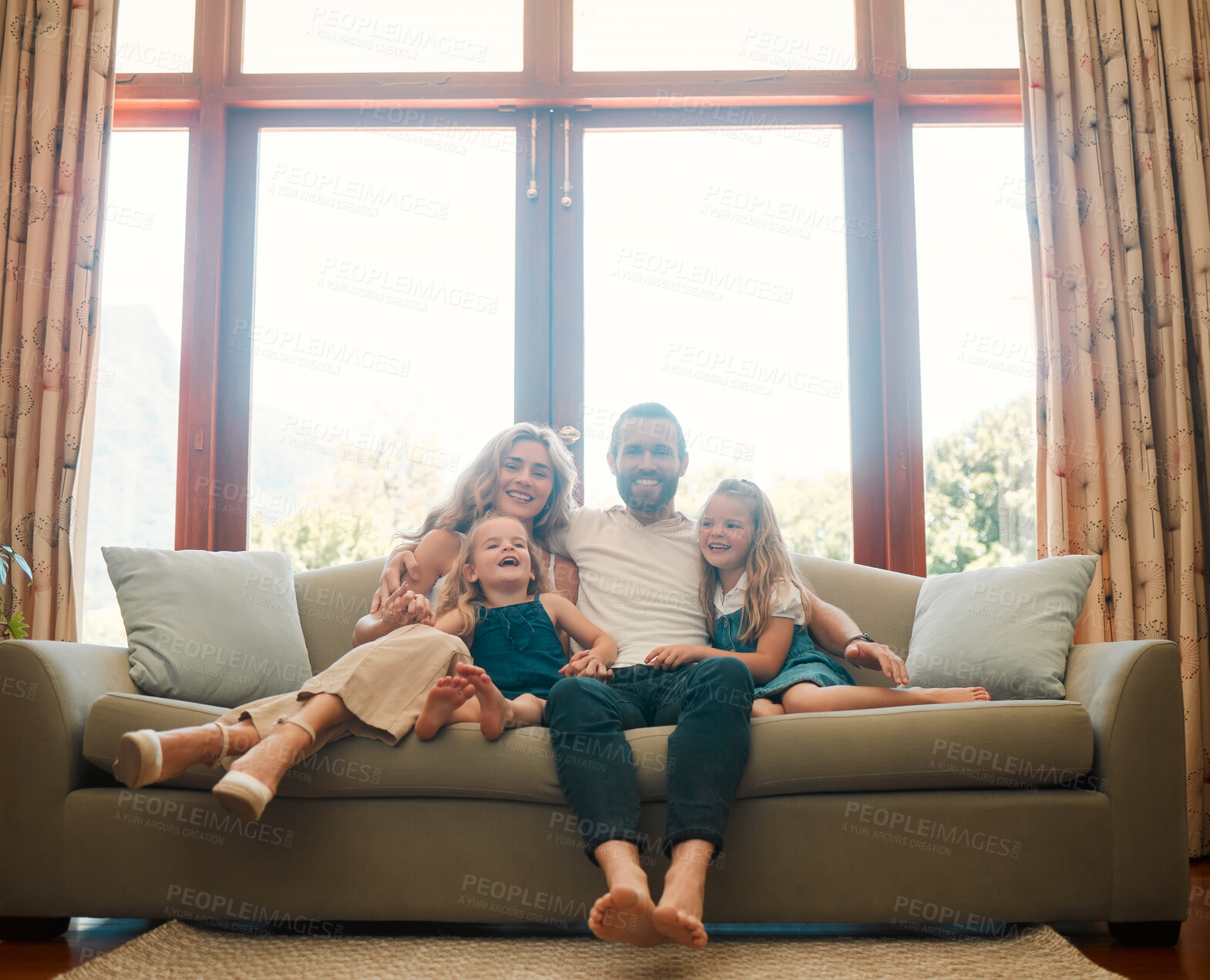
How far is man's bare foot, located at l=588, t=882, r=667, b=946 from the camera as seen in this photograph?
136 centimetres

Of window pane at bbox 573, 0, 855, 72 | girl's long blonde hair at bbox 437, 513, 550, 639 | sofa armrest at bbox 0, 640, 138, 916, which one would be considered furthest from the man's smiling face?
window pane at bbox 573, 0, 855, 72

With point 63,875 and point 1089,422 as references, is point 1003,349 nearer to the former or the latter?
point 1089,422

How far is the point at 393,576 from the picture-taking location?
209 centimetres

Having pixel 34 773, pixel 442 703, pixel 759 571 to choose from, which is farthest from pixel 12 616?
pixel 759 571

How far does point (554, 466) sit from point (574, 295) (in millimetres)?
910

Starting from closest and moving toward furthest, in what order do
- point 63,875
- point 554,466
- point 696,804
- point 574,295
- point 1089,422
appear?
1. point 696,804
2. point 63,875
3. point 554,466
4. point 1089,422
5. point 574,295

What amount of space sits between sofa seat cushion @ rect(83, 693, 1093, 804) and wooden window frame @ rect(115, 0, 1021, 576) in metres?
1.38

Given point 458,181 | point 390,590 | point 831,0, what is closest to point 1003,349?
point 831,0

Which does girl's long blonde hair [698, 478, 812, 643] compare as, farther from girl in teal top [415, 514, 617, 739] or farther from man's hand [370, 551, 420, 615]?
man's hand [370, 551, 420, 615]

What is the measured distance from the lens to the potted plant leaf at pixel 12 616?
245 centimetres

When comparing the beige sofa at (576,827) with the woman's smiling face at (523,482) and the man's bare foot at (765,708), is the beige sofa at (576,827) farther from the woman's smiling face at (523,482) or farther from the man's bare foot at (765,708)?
the woman's smiling face at (523,482)

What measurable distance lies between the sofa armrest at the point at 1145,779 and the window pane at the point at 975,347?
134 centimetres

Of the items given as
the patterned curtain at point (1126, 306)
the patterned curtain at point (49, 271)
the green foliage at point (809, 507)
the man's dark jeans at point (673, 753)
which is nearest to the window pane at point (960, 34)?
the patterned curtain at point (1126, 306)

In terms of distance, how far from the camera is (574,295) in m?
3.14
